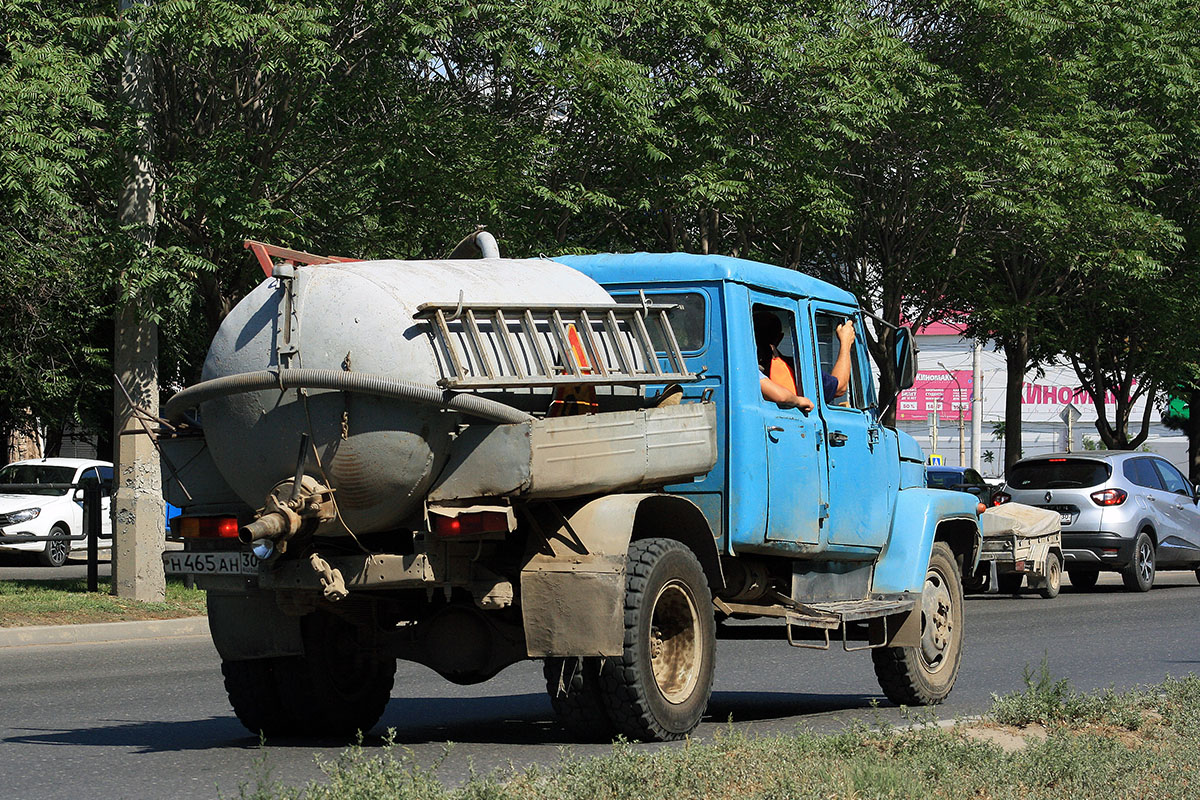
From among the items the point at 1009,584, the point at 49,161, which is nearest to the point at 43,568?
the point at 49,161

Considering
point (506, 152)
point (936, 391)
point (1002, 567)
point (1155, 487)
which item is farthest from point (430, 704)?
point (936, 391)

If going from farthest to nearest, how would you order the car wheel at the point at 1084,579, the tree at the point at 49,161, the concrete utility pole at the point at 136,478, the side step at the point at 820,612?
the car wheel at the point at 1084,579 < the concrete utility pole at the point at 136,478 < the tree at the point at 49,161 < the side step at the point at 820,612

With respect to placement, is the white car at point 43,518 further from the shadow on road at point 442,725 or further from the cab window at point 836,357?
the cab window at point 836,357

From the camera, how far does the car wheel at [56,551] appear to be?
25.2 m

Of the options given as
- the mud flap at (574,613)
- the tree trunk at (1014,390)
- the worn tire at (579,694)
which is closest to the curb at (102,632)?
the worn tire at (579,694)

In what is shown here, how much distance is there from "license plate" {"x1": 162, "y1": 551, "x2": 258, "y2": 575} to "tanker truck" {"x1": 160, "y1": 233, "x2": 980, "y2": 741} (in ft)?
0.04

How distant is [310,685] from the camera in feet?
26.6

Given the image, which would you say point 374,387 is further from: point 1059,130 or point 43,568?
point 43,568

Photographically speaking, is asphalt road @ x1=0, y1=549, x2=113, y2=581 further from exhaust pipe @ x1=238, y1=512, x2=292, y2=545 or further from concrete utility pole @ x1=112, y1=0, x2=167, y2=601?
exhaust pipe @ x1=238, y1=512, x2=292, y2=545

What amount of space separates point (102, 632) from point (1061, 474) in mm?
12664

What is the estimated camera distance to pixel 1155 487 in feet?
72.1

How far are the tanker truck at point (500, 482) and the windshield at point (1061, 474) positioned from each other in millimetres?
13054

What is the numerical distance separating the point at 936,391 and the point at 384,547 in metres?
100

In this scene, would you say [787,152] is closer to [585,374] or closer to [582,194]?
[582,194]
